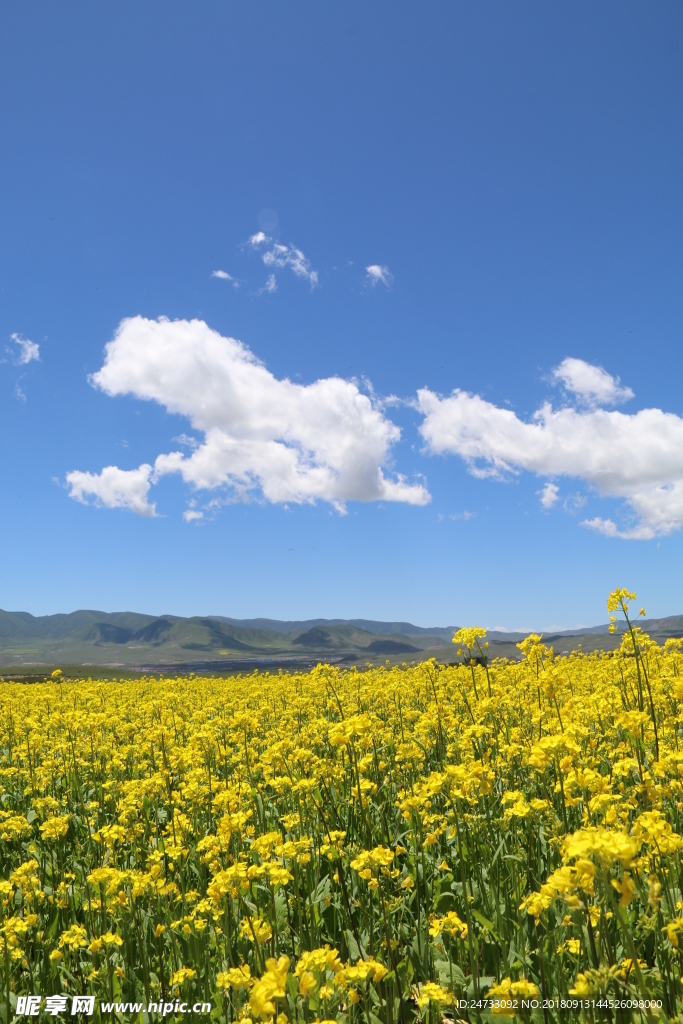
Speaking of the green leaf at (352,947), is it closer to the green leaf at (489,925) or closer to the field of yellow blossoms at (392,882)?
the field of yellow blossoms at (392,882)

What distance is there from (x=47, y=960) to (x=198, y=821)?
5.54ft

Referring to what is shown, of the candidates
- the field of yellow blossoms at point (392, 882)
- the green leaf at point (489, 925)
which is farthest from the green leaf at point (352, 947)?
the green leaf at point (489, 925)

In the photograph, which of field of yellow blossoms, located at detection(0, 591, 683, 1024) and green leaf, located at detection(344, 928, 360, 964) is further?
green leaf, located at detection(344, 928, 360, 964)

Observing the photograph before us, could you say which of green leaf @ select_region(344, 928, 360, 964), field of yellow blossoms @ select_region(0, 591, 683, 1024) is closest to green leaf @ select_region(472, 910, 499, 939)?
field of yellow blossoms @ select_region(0, 591, 683, 1024)

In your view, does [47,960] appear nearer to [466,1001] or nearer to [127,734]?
[466,1001]

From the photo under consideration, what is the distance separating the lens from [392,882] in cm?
520

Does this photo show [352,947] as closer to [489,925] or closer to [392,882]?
[489,925]

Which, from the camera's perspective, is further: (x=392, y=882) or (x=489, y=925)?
(x=392, y=882)

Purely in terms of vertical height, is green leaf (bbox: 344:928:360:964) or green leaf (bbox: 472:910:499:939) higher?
green leaf (bbox: 472:910:499:939)

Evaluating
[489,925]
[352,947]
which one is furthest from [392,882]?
[489,925]

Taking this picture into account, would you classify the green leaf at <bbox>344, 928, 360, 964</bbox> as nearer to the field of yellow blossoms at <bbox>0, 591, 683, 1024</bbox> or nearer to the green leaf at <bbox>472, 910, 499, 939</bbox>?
the field of yellow blossoms at <bbox>0, 591, 683, 1024</bbox>

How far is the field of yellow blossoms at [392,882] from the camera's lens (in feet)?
9.17

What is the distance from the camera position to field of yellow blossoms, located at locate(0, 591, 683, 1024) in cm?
279

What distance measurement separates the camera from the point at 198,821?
608 centimetres
